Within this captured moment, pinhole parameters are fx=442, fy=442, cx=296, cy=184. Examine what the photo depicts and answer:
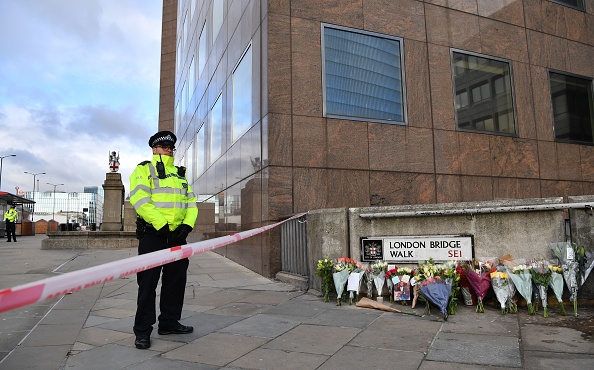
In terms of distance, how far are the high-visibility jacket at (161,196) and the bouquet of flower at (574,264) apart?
13.6ft

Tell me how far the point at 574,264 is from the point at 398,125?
510 centimetres

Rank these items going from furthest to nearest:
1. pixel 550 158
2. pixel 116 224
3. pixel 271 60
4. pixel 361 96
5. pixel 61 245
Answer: pixel 116 224 → pixel 61 245 → pixel 550 158 → pixel 361 96 → pixel 271 60

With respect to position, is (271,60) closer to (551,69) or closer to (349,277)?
(349,277)

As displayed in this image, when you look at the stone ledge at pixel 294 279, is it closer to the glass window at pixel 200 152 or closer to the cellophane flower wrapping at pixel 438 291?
the cellophane flower wrapping at pixel 438 291

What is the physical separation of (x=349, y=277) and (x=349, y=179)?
333 centimetres

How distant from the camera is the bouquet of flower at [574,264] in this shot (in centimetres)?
493

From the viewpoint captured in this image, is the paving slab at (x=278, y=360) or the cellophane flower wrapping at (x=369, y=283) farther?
the cellophane flower wrapping at (x=369, y=283)

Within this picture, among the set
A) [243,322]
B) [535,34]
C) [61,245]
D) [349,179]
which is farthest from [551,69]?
[61,245]

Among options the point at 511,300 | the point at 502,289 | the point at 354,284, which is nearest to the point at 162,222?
the point at 354,284

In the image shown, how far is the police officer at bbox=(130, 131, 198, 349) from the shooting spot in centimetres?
430

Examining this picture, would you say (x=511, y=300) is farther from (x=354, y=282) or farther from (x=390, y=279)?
(x=354, y=282)

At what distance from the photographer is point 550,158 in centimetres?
1134

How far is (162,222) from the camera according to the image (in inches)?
174

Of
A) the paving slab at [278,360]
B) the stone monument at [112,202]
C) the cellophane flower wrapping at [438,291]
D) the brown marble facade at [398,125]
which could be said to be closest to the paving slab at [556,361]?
the cellophane flower wrapping at [438,291]
